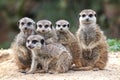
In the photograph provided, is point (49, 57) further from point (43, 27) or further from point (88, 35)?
point (88, 35)

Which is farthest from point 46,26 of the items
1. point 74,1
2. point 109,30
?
point 74,1

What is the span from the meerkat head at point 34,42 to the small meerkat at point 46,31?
27 centimetres

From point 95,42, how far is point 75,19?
24.5 ft

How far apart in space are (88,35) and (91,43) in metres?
0.15

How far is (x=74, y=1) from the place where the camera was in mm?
19094

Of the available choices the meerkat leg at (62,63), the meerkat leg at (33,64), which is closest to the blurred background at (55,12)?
the meerkat leg at (62,63)

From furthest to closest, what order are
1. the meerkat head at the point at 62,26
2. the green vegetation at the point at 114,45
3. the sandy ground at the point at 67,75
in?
1. the green vegetation at the point at 114,45
2. the meerkat head at the point at 62,26
3. the sandy ground at the point at 67,75

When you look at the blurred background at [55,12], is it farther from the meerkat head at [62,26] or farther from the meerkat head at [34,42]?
the meerkat head at [34,42]

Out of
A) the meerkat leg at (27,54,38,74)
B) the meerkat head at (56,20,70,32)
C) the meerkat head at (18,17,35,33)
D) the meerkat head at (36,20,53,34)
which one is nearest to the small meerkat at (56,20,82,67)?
the meerkat head at (56,20,70,32)

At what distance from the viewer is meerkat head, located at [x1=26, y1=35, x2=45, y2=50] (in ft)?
30.9

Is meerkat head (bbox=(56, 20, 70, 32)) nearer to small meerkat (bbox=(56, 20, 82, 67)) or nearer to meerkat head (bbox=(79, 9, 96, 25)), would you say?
small meerkat (bbox=(56, 20, 82, 67))

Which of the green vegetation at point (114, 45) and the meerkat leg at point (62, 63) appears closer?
the meerkat leg at point (62, 63)

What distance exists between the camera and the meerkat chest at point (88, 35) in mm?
10164

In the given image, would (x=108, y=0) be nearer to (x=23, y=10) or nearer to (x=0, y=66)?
(x=23, y=10)
